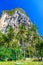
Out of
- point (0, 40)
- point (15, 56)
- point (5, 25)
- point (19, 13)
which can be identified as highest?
point (19, 13)

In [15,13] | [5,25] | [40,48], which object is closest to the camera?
[40,48]

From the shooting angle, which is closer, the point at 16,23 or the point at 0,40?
the point at 0,40

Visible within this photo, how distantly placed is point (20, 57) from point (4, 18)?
322 ft

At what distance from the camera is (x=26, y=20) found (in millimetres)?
184125

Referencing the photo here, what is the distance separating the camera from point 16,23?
17938cm

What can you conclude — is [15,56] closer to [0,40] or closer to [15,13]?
[0,40]

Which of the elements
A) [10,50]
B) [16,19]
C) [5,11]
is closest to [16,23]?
[16,19]

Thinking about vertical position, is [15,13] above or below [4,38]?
above

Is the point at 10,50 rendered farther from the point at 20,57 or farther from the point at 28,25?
the point at 28,25

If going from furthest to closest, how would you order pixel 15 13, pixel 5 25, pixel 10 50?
pixel 15 13 → pixel 5 25 → pixel 10 50

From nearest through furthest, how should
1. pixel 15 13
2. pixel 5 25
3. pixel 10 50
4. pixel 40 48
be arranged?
pixel 10 50 → pixel 40 48 → pixel 5 25 → pixel 15 13

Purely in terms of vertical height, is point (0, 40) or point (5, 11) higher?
point (5, 11)

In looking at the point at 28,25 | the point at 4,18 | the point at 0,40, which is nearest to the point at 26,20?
the point at 28,25

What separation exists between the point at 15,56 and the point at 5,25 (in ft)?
299
